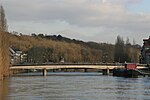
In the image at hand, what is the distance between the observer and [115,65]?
146875mm

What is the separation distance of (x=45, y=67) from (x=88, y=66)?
12.9 m

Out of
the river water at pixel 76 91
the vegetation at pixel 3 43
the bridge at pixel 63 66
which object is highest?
the vegetation at pixel 3 43

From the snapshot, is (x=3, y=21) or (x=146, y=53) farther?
(x=146, y=53)

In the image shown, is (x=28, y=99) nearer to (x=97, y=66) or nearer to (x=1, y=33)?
(x=1, y=33)

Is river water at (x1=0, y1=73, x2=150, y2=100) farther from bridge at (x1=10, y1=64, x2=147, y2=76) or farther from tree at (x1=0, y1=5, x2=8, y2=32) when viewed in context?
bridge at (x1=10, y1=64, x2=147, y2=76)

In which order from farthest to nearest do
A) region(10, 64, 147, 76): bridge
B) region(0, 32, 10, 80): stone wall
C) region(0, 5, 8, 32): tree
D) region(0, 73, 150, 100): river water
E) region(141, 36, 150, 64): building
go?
region(141, 36, 150, 64): building < region(10, 64, 147, 76): bridge < region(0, 5, 8, 32): tree < region(0, 32, 10, 80): stone wall < region(0, 73, 150, 100): river water

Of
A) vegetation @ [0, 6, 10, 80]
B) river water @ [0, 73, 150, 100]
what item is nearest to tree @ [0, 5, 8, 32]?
vegetation @ [0, 6, 10, 80]

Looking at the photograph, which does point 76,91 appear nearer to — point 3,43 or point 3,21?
point 3,43

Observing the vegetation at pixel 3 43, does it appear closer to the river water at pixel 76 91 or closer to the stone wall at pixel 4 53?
the stone wall at pixel 4 53

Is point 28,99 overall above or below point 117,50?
below

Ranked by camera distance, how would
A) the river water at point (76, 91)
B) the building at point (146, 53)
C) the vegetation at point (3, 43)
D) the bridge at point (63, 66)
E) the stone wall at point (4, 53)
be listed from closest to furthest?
the river water at point (76, 91) → the stone wall at point (4, 53) → the vegetation at point (3, 43) → the bridge at point (63, 66) → the building at point (146, 53)

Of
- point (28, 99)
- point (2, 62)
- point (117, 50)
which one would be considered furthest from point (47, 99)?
point (117, 50)

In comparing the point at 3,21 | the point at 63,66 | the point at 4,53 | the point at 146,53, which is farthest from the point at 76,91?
the point at 146,53

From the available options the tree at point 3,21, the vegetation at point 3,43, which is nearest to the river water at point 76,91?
the vegetation at point 3,43
